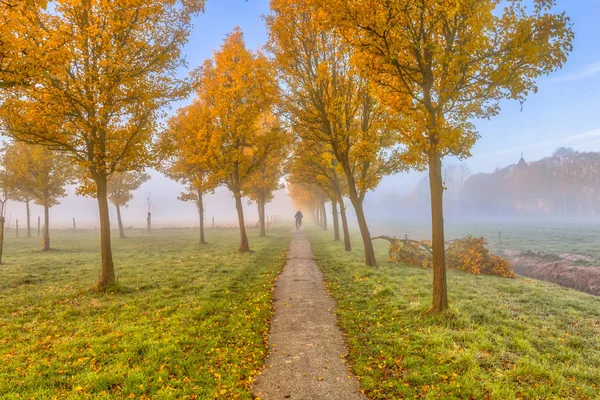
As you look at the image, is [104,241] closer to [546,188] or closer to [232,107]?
[232,107]

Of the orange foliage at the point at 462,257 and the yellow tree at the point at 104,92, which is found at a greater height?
the yellow tree at the point at 104,92

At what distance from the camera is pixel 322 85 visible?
47.6ft

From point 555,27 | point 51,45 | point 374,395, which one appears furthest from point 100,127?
point 555,27

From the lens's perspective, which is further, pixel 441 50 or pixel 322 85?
pixel 322 85

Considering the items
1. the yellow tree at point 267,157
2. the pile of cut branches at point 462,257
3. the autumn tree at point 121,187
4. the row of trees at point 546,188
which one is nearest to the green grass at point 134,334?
the pile of cut branches at point 462,257

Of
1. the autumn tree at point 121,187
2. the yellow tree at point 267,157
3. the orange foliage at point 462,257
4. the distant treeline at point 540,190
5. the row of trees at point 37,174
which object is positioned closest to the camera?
the orange foliage at point 462,257

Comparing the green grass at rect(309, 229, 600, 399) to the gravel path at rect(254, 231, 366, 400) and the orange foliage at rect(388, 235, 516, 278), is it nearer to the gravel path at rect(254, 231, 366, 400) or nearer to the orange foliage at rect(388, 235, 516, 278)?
the gravel path at rect(254, 231, 366, 400)

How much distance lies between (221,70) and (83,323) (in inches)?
643

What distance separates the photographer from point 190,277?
12.7 metres

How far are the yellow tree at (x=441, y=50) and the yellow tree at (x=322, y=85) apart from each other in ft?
17.4

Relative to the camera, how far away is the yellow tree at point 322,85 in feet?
45.0

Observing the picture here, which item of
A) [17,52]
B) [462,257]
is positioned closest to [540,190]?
[462,257]

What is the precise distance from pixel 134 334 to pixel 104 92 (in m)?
7.93

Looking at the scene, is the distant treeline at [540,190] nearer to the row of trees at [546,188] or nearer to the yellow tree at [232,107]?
the row of trees at [546,188]
